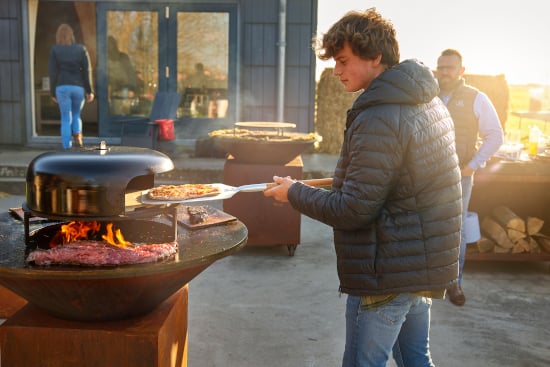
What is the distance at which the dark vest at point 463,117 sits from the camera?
481 centimetres

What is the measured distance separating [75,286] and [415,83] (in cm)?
152

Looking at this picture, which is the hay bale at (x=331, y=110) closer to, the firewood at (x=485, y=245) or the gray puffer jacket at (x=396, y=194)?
the firewood at (x=485, y=245)

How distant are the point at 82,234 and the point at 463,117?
10.4 feet

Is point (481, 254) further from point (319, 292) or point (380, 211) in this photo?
point (380, 211)

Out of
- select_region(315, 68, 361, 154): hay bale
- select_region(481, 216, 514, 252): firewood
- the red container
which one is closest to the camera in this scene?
select_region(481, 216, 514, 252): firewood

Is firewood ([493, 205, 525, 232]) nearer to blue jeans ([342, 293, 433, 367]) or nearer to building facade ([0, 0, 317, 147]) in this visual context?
blue jeans ([342, 293, 433, 367])

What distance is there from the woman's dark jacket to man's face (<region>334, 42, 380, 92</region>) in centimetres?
712

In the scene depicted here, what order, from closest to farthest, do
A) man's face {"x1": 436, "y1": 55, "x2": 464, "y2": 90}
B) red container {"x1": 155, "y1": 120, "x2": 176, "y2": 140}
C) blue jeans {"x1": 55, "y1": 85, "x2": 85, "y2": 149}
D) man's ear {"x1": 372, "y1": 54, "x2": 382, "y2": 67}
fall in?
man's ear {"x1": 372, "y1": 54, "x2": 382, "y2": 67} → man's face {"x1": 436, "y1": 55, "x2": 464, "y2": 90} → blue jeans {"x1": 55, "y1": 85, "x2": 85, "y2": 149} → red container {"x1": 155, "y1": 120, "x2": 176, "y2": 140}

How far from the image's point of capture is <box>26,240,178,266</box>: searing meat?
238 centimetres

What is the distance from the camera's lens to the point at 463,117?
15.8 feet

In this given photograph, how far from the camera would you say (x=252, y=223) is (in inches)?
238

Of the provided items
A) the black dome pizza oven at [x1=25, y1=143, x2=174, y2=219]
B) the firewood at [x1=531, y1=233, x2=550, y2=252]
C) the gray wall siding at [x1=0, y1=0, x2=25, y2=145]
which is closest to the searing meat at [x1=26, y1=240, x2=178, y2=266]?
the black dome pizza oven at [x1=25, y1=143, x2=174, y2=219]

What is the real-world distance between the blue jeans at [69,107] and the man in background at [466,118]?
5.89 m

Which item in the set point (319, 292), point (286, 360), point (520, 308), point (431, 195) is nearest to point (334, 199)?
point (431, 195)
